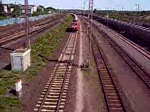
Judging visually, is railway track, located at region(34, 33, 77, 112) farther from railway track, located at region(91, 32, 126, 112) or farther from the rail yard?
railway track, located at region(91, 32, 126, 112)

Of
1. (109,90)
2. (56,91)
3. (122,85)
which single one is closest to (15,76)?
(56,91)

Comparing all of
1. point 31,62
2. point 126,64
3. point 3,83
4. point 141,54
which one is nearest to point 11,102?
point 3,83

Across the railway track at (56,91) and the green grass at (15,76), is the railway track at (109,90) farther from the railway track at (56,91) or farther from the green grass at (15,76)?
the green grass at (15,76)

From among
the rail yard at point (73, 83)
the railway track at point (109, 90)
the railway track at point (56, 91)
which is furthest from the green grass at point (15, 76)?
the railway track at point (109, 90)

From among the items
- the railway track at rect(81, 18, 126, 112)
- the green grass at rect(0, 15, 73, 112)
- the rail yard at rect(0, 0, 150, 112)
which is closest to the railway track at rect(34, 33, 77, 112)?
the rail yard at rect(0, 0, 150, 112)

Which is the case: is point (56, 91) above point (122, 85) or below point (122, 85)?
above

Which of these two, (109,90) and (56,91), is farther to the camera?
(109,90)

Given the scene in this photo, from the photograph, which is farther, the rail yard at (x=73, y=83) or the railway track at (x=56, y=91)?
the rail yard at (x=73, y=83)

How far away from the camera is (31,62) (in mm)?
27469

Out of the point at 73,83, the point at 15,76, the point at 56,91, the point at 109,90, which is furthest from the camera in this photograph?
the point at 15,76

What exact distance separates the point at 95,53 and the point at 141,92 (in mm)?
15895

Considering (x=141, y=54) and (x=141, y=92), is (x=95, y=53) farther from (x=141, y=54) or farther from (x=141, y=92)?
(x=141, y=92)

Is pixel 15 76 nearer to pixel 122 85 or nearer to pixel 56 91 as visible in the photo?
pixel 56 91

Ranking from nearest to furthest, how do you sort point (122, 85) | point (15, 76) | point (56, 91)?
1. point (56, 91)
2. point (122, 85)
3. point (15, 76)
